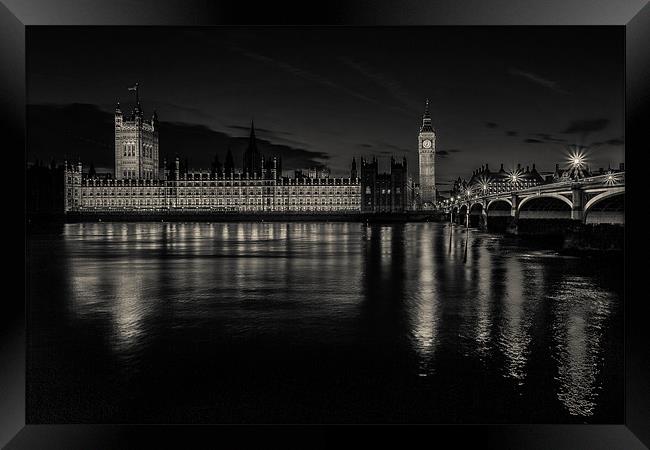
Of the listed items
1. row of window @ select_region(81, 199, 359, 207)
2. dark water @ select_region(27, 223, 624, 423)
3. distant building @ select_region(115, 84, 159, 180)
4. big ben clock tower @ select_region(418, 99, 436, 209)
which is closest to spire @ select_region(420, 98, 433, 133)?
big ben clock tower @ select_region(418, 99, 436, 209)

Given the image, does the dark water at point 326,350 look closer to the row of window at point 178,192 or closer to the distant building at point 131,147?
the row of window at point 178,192

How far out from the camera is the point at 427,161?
15950 cm

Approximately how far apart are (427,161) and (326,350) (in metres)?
154

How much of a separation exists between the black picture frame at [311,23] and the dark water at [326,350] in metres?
0.66

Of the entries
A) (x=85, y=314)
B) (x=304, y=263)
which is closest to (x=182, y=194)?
(x=304, y=263)

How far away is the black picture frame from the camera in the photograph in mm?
5609

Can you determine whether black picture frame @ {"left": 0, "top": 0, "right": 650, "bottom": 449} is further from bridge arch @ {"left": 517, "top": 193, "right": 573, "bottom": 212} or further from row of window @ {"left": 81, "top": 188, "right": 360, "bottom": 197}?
row of window @ {"left": 81, "top": 188, "right": 360, "bottom": 197}

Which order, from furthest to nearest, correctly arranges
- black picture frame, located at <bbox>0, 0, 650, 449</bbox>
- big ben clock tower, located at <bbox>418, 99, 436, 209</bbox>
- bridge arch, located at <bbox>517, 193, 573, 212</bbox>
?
1. big ben clock tower, located at <bbox>418, 99, 436, 209</bbox>
2. bridge arch, located at <bbox>517, 193, 573, 212</bbox>
3. black picture frame, located at <bbox>0, 0, 650, 449</bbox>

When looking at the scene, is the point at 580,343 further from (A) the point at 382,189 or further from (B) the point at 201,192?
(B) the point at 201,192

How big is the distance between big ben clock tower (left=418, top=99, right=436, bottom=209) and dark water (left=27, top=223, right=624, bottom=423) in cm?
14053

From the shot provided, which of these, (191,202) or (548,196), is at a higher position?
(191,202)

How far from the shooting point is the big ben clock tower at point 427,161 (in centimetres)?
15750

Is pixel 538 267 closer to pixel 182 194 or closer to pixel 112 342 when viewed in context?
pixel 112 342

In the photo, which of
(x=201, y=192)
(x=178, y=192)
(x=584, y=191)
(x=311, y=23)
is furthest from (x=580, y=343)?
(x=178, y=192)
